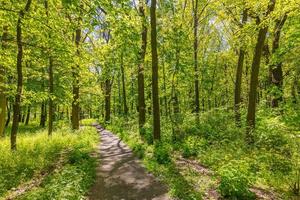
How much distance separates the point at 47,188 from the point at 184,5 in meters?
20.5

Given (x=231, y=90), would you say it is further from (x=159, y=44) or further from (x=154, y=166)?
(x=154, y=166)

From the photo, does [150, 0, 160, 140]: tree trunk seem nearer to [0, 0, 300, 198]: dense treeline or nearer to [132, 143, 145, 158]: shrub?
[0, 0, 300, 198]: dense treeline

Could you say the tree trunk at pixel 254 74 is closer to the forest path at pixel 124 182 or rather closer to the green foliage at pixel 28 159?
the forest path at pixel 124 182

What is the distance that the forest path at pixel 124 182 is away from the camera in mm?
6910

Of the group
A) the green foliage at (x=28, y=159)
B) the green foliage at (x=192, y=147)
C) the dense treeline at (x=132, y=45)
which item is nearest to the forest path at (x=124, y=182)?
the green foliage at (x=28, y=159)

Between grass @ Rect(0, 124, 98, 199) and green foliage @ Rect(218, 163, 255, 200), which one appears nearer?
green foliage @ Rect(218, 163, 255, 200)

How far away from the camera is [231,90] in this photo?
4050 centimetres

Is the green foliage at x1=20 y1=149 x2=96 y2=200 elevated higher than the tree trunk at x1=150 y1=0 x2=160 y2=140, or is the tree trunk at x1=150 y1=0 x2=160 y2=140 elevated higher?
the tree trunk at x1=150 y1=0 x2=160 y2=140

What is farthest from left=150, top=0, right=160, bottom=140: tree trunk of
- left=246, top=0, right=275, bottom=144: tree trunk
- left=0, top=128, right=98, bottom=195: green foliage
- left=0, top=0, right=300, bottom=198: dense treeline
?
left=246, top=0, right=275, bottom=144: tree trunk

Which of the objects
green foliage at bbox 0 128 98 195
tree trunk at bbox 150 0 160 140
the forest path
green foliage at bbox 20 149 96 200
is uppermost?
tree trunk at bbox 150 0 160 140

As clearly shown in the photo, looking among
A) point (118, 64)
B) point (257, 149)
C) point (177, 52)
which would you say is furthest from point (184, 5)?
point (257, 149)

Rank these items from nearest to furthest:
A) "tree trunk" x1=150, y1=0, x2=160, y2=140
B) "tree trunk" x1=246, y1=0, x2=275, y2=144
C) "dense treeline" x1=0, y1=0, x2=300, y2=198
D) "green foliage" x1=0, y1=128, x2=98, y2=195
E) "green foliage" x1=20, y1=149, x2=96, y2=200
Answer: "green foliage" x1=20, y1=149, x2=96, y2=200
"green foliage" x1=0, y1=128, x2=98, y2=195
"dense treeline" x1=0, y1=0, x2=300, y2=198
"tree trunk" x1=246, y1=0, x2=275, y2=144
"tree trunk" x1=150, y1=0, x2=160, y2=140

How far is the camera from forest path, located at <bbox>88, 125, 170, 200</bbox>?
22.7ft

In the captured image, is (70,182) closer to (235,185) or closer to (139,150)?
(235,185)
